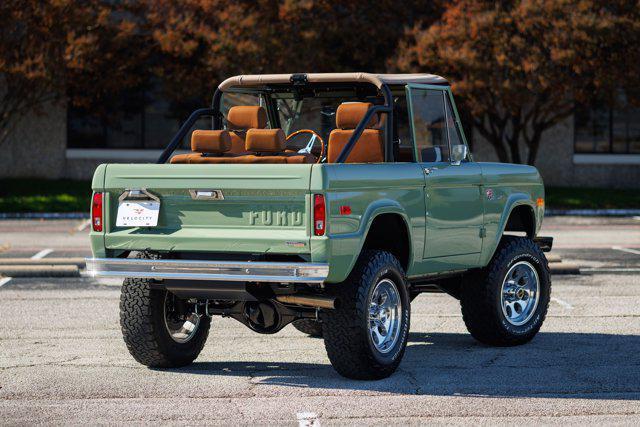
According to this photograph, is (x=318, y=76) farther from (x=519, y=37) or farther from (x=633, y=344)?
(x=519, y=37)

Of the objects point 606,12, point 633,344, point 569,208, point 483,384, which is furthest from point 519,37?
point 483,384

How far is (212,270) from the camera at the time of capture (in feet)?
28.0

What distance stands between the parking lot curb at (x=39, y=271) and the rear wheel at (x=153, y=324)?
6.63m

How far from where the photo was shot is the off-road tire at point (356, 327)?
862cm

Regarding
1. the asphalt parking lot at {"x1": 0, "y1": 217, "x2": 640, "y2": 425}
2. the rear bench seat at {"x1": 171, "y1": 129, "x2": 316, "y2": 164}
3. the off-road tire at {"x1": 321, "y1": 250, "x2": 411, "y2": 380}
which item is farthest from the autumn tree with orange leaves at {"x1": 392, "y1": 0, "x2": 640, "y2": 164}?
the off-road tire at {"x1": 321, "y1": 250, "x2": 411, "y2": 380}

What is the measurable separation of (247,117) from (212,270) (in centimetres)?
216

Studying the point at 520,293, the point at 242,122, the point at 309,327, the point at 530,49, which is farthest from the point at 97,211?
the point at 530,49

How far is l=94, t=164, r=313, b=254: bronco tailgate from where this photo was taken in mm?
8391

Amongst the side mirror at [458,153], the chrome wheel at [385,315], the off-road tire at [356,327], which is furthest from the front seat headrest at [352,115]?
the chrome wheel at [385,315]

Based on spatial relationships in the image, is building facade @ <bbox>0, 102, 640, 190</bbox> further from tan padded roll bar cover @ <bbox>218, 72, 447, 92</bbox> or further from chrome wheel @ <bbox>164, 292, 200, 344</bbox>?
chrome wheel @ <bbox>164, 292, 200, 344</bbox>

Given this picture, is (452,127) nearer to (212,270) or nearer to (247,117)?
(247,117)

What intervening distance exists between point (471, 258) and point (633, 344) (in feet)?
5.17

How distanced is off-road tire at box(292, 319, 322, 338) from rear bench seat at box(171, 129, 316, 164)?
1767 mm

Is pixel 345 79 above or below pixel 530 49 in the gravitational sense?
below
